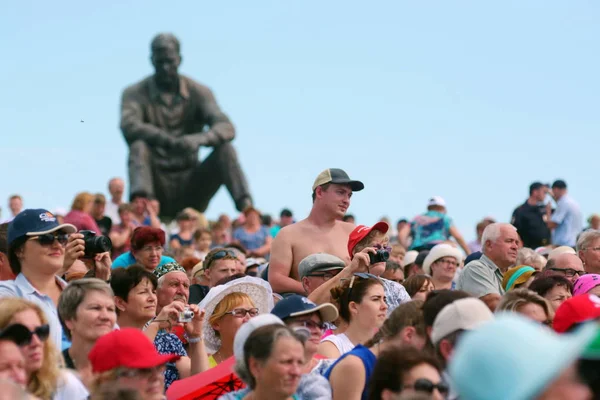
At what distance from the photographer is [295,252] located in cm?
761

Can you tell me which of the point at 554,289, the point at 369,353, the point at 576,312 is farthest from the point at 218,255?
the point at 576,312

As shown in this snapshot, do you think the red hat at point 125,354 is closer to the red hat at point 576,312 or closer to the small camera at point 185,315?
the small camera at point 185,315

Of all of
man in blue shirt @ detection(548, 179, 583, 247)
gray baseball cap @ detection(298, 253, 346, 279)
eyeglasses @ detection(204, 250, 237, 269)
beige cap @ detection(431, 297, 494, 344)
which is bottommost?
man in blue shirt @ detection(548, 179, 583, 247)

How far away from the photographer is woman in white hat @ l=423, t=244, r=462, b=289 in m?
9.36

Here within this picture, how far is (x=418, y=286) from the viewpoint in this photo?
7.59 meters

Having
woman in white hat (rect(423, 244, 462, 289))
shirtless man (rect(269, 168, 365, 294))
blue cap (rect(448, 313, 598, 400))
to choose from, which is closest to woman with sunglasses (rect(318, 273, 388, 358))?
shirtless man (rect(269, 168, 365, 294))

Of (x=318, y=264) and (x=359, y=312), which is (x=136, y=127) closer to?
(x=318, y=264)

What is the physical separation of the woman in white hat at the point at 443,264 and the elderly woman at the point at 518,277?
A: 928 millimetres

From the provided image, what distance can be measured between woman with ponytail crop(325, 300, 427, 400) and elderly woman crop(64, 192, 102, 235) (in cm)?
529

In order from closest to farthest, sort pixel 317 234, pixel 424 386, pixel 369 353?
pixel 424 386
pixel 369 353
pixel 317 234

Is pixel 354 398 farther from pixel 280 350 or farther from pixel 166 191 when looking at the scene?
pixel 166 191

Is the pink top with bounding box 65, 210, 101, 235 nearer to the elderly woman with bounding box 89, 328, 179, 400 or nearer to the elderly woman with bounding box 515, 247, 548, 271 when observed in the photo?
the elderly woman with bounding box 515, 247, 548, 271

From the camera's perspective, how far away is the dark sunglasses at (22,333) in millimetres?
4375

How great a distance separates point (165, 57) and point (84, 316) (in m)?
13.6
